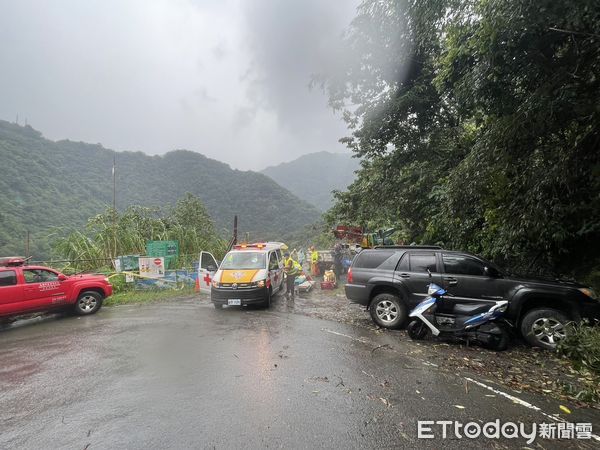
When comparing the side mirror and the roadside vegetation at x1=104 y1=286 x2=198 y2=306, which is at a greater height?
the side mirror

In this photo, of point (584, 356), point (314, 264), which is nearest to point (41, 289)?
point (584, 356)

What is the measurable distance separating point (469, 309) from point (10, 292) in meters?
10.1

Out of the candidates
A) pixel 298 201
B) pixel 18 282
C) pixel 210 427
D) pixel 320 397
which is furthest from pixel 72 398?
pixel 298 201

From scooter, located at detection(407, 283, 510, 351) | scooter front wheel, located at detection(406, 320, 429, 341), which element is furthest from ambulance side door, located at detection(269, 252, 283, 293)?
scooter, located at detection(407, 283, 510, 351)

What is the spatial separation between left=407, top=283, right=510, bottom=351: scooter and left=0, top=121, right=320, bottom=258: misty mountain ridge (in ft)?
76.9

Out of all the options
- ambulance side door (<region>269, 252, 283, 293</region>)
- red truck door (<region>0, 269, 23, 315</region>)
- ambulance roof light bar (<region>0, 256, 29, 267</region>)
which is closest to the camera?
red truck door (<region>0, 269, 23, 315</region>)

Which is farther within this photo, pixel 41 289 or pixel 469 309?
pixel 41 289

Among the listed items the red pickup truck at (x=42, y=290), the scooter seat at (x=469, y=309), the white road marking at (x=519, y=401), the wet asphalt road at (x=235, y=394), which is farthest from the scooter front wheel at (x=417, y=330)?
the red pickup truck at (x=42, y=290)

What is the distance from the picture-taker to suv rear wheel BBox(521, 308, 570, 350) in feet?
18.9

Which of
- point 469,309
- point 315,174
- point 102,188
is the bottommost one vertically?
point 469,309

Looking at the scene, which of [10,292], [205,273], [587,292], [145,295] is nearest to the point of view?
[587,292]

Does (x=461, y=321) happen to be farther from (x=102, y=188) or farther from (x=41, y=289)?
(x=102, y=188)

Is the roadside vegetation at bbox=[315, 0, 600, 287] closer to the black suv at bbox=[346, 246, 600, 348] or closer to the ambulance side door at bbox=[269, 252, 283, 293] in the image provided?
the black suv at bbox=[346, 246, 600, 348]

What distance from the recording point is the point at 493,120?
7.28 metres
